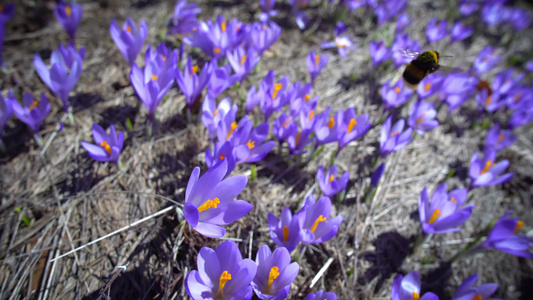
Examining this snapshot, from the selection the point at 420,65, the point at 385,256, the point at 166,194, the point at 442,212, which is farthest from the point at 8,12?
the point at 442,212

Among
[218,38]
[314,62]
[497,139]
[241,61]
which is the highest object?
[218,38]

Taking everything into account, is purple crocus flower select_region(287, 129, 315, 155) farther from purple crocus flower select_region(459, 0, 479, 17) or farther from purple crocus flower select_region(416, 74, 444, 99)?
purple crocus flower select_region(459, 0, 479, 17)

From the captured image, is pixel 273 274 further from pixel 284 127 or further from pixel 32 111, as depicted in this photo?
pixel 32 111

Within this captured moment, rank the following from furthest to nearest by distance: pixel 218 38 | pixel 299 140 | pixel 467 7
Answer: pixel 467 7, pixel 218 38, pixel 299 140

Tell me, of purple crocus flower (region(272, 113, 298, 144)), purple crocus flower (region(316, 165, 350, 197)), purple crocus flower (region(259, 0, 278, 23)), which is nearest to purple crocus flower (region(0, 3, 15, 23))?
purple crocus flower (region(259, 0, 278, 23))

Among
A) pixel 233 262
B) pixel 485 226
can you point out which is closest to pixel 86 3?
pixel 233 262

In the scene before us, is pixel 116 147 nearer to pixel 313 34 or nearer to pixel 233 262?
pixel 233 262
